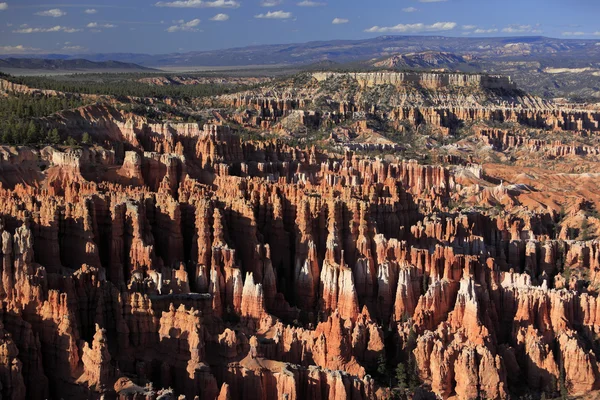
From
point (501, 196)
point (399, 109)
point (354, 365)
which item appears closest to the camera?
point (354, 365)

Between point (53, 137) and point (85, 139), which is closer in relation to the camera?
point (53, 137)

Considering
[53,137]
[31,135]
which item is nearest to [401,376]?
[31,135]

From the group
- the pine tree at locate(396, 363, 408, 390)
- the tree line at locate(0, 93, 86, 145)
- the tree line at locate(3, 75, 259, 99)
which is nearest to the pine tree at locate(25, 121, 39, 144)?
the tree line at locate(0, 93, 86, 145)

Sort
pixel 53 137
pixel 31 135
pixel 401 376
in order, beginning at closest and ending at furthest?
1. pixel 401 376
2. pixel 31 135
3. pixel 53 137

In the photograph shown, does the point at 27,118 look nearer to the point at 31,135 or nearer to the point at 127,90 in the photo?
the point at 31,135

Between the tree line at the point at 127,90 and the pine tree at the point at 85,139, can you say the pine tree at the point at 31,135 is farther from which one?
the tree line at the point at 127,90

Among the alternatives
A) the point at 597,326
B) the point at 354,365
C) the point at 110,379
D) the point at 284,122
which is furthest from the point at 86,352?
the point at 284,122

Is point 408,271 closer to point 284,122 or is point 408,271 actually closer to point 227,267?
point 227,267

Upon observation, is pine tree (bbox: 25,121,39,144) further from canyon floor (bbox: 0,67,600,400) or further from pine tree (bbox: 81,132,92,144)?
pine tree (bbox: 81,132,92,144)
